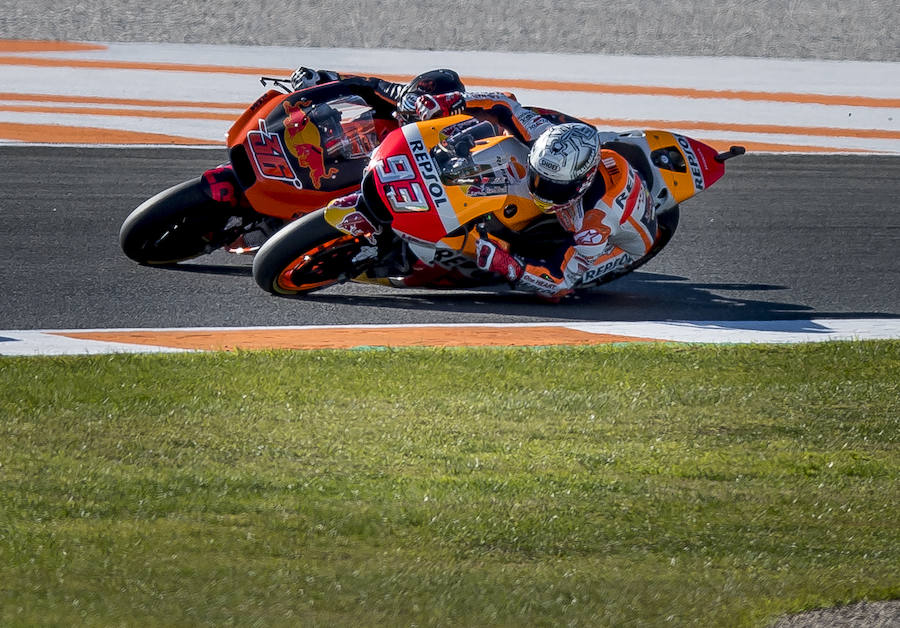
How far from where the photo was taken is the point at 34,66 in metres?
17.3

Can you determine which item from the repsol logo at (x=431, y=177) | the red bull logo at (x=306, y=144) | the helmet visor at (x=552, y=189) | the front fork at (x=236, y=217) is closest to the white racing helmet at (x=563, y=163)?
the helmet visor at (x=552, y=189)

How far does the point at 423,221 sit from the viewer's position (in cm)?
880

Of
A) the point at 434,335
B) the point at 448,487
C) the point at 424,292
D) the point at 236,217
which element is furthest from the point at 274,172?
the point at 448,487

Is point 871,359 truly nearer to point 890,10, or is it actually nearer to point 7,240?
point 7,240

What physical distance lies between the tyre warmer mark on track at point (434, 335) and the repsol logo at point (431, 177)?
0.82 meters

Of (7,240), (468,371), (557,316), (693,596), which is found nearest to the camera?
(693,596)

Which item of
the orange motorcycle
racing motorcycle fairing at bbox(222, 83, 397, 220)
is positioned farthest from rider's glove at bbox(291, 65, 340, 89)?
the orange motorcycle

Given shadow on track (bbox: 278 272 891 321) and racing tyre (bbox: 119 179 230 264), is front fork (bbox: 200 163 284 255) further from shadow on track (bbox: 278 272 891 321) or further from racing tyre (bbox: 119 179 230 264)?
shadow on track (bbox: 278 272 891 321)

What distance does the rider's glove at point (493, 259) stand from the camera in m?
8.76

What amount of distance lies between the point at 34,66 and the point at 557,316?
10.6m

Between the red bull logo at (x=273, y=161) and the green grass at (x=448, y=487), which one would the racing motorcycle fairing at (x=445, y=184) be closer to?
the red bull logo at (x=273, y=161)

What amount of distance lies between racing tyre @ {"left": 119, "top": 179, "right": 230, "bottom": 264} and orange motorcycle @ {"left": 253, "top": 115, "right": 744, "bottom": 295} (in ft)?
3.05

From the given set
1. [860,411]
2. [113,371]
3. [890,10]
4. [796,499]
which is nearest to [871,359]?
[860,411]

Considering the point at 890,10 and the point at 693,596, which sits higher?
the point at 693,596
